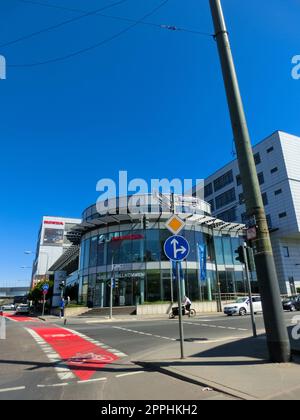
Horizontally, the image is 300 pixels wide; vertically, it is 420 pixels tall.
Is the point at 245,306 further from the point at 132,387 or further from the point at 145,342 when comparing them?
the point at 132,387

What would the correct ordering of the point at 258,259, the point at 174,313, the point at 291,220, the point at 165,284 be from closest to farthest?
the point at 258,259 → the point at 174,313 → the point at 165,284 → the point at 291,220

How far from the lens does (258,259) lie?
7172 millimetres

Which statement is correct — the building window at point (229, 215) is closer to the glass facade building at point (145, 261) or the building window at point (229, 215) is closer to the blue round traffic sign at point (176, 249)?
the glass facade building at point (145, 261)

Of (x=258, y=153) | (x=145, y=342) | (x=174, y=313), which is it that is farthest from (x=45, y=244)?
(x=145, y=342)

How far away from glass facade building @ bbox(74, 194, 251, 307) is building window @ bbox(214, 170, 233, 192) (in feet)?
76.7

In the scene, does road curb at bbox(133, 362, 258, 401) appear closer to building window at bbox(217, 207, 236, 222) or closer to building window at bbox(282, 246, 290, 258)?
building window at bbox(282, 246, 290, 258)

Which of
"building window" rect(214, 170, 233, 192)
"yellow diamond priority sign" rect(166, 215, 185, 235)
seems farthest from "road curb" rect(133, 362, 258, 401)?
"building window" rect(214, 170, 233, 192)

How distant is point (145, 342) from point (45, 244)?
127 meters

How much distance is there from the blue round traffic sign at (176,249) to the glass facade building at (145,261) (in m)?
24.8

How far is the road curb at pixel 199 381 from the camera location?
4.86 meters

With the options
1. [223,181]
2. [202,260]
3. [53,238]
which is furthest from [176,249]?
[53,238]

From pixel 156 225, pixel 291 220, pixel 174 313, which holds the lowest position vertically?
pixel 174 313

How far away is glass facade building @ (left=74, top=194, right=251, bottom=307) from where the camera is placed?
35.9 m

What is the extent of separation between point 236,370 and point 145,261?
1192 inches
